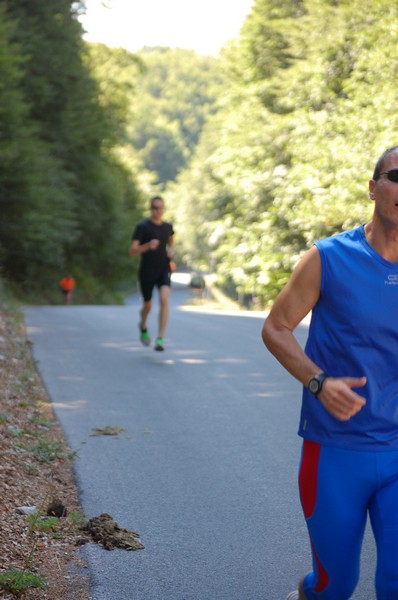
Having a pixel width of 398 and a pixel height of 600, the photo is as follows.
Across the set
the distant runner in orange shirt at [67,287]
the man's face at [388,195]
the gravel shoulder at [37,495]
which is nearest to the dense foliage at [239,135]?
the distant runner in orange shirt at [67,287]

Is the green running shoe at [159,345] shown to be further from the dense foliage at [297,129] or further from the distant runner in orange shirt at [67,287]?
the distant runner in orange shirt at [67,287]

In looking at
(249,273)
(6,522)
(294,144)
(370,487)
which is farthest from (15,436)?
(249,273)

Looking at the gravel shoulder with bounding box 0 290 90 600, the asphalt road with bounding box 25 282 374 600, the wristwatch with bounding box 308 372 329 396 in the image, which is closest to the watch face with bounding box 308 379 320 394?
the wristwatch with bounding box 308 372 329 396

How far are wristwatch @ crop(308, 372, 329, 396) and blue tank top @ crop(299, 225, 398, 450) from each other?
0.11 meters

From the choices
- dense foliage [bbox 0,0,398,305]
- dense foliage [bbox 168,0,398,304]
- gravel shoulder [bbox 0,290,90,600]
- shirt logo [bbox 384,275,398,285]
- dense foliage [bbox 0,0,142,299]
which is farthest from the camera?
dense foliage [bbox 0,0,142,299]

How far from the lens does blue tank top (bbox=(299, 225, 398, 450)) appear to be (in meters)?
3.48

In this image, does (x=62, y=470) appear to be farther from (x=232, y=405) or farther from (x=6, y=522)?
(x=232, y=405)

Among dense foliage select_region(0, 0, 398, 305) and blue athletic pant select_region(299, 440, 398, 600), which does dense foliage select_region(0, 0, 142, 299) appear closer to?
dense foliage select_region(0, 0, 398, 305)

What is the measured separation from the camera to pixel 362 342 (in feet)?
11.5

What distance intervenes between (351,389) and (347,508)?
1.28 ft

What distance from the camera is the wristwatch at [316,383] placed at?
3.40 m

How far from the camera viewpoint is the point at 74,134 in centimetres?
4003

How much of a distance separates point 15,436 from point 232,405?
283 cm

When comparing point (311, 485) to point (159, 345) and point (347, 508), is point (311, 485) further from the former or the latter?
point (159, 345)
